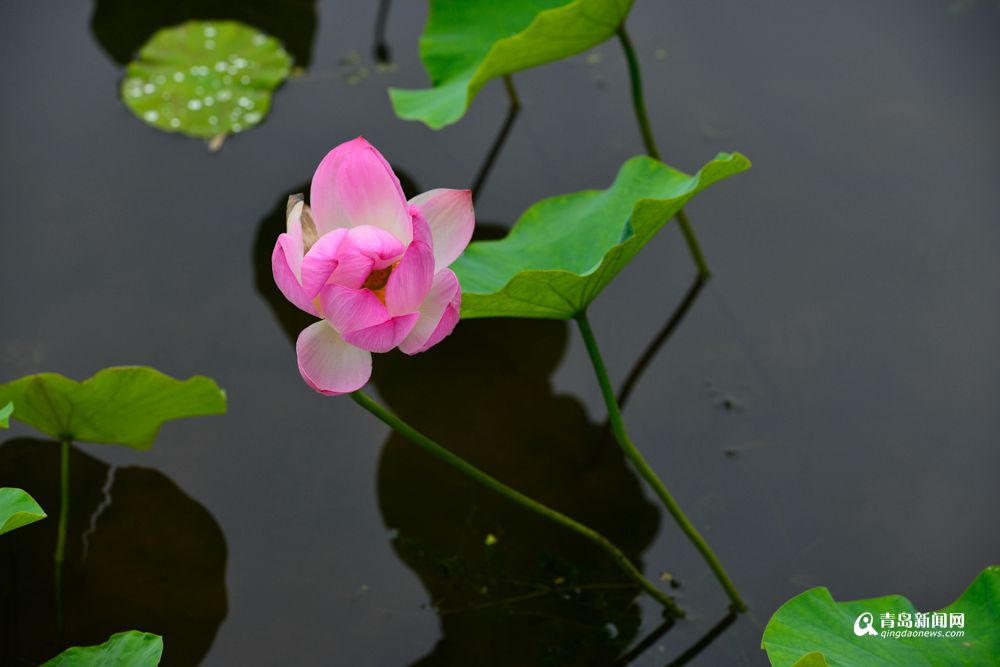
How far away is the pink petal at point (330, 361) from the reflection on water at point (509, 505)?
670 millimetres

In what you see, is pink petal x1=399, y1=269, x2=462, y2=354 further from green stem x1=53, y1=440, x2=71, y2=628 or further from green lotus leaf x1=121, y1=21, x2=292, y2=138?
green lotus leaf x1=121, y1=21, x2=292, y2=138

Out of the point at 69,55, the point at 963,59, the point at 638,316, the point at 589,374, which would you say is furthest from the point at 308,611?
the point at 963,59

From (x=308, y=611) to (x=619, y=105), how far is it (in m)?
1.45

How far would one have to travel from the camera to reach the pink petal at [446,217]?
47.5 inches

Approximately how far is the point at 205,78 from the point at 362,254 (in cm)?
167

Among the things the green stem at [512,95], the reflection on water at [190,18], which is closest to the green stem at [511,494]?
the green stem at [512,95]

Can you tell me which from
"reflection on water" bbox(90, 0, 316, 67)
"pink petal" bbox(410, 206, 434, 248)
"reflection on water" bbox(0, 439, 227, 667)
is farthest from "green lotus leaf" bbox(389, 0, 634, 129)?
"reflection on water" bbox(0, 439, 227, 667)

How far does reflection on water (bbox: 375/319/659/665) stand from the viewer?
1604 millimetres

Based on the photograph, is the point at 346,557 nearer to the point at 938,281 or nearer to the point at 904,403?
the point at 904,403

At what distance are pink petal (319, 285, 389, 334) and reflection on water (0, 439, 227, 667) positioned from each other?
80 centimetres

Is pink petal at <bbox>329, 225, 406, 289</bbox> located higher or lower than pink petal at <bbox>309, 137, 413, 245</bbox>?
lower

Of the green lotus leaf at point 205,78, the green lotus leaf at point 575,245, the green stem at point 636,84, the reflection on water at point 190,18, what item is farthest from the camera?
the reflection on water at point 190,18

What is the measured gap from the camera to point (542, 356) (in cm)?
201

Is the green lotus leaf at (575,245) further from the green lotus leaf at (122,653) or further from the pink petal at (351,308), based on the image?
the green lotus leaf at (122,653)
